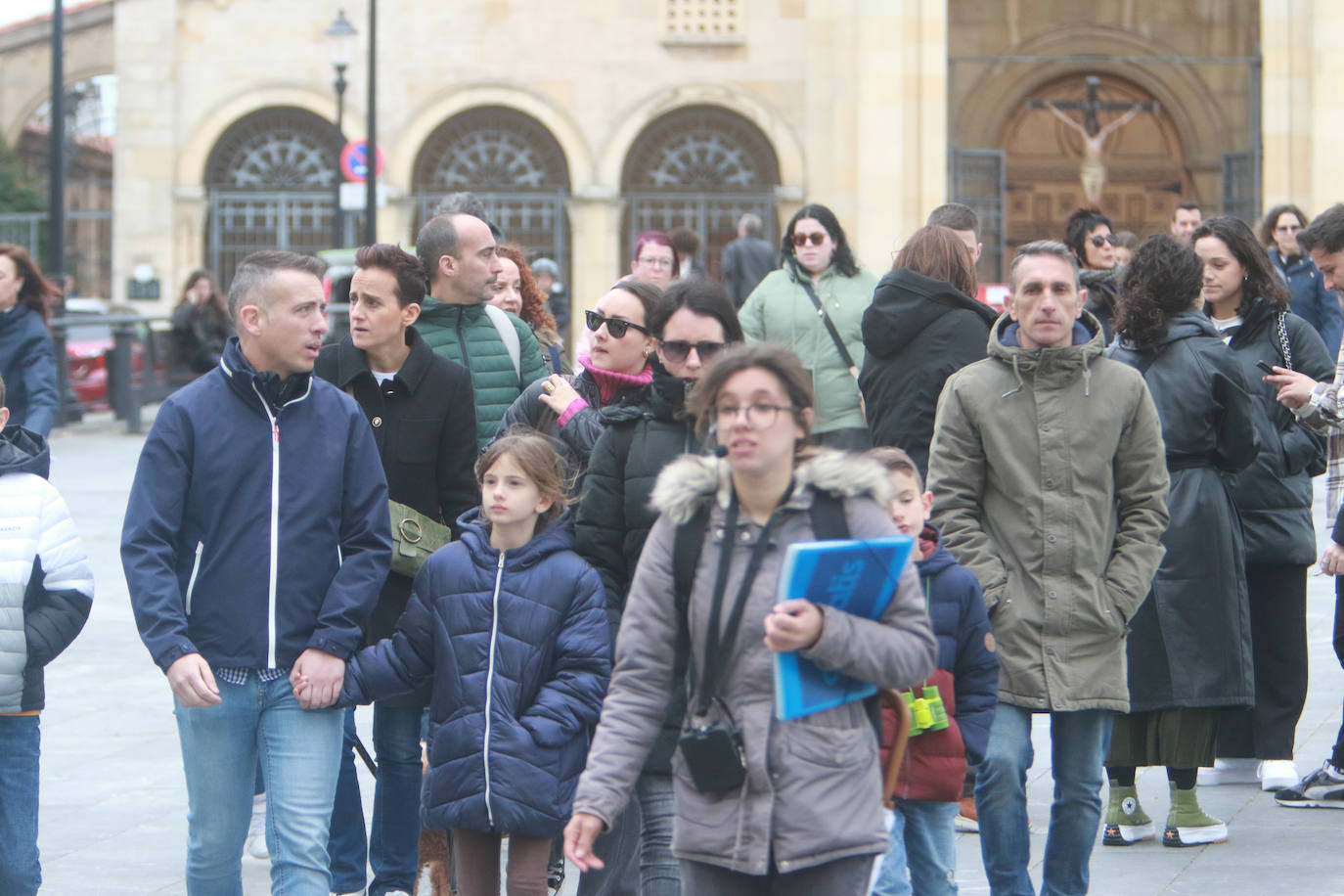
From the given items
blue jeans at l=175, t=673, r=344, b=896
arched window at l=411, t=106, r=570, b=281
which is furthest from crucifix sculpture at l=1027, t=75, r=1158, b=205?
blue jeans at l=175, t=673, r=344, b=896

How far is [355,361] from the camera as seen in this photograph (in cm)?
593

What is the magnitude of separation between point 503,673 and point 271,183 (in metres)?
24.2

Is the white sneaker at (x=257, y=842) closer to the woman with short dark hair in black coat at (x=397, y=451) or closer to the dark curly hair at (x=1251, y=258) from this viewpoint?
the woman with short dark hair in black coat at (x=397, y=451)

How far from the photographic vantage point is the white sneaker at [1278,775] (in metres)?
7.20

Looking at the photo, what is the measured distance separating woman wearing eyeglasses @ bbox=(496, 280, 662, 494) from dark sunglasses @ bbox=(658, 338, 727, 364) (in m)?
0.48

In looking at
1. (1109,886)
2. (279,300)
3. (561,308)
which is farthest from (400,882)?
(561,308)

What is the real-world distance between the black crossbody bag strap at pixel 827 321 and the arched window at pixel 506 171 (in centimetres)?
1892

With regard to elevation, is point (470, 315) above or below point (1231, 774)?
above

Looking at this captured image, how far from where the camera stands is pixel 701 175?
27.8 meters

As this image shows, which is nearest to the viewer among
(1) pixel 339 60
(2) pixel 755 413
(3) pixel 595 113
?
(2) pixel 755 413

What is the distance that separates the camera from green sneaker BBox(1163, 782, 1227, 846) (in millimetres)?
6578

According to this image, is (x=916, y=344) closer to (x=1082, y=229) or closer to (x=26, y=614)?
(x=1082, y=229)

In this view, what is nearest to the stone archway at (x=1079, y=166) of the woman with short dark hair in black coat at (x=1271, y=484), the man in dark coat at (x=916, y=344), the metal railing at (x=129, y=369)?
the metal railing at (x=129, y=369)

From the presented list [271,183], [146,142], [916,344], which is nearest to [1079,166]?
[271,183]
